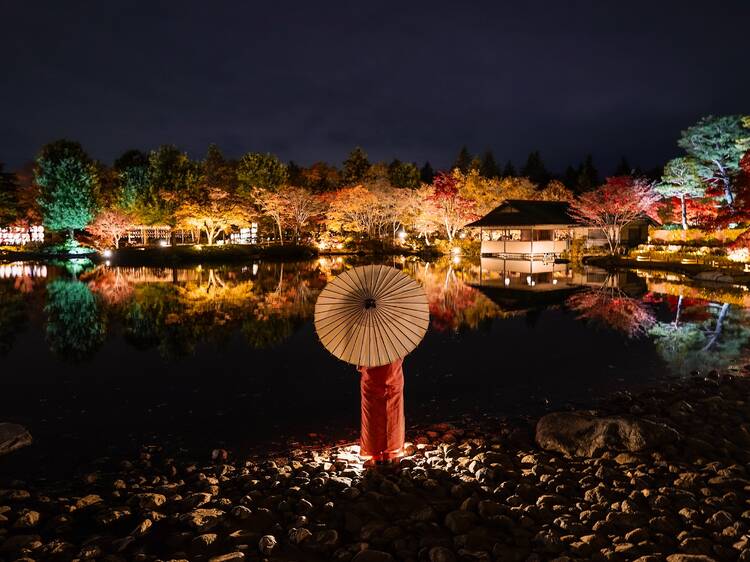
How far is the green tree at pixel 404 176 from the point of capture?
49.3 m

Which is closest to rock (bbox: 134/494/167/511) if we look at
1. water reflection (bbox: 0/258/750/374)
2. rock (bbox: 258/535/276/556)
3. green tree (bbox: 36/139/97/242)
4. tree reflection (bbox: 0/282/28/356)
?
rock (bbox: 258/535/276/556)

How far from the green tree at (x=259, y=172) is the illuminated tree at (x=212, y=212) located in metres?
6.73

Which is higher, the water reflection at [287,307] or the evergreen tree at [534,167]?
the evergreen tree at [534,167]

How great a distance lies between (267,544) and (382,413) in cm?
158

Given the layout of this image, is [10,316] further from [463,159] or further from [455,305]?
[463,159]

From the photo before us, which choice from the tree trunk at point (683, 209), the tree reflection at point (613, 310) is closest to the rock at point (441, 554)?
the tree reflection at point (613, 310)

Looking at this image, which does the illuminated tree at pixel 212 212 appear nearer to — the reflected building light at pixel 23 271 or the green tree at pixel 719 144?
the reflected building light at pixel 23 271

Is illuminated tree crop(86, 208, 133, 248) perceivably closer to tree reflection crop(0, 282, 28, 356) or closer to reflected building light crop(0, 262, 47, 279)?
reflected building light crop(0, 262, 47, 279)

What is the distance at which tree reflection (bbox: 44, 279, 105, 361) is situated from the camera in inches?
396

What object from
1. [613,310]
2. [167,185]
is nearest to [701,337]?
[613,310]

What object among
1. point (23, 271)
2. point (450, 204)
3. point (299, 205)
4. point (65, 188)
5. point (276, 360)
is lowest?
point (276, 360)

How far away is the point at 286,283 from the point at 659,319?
13582 mm

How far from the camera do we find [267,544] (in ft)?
11.0

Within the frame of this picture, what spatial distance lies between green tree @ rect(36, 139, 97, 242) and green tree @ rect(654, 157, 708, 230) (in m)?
40.2
